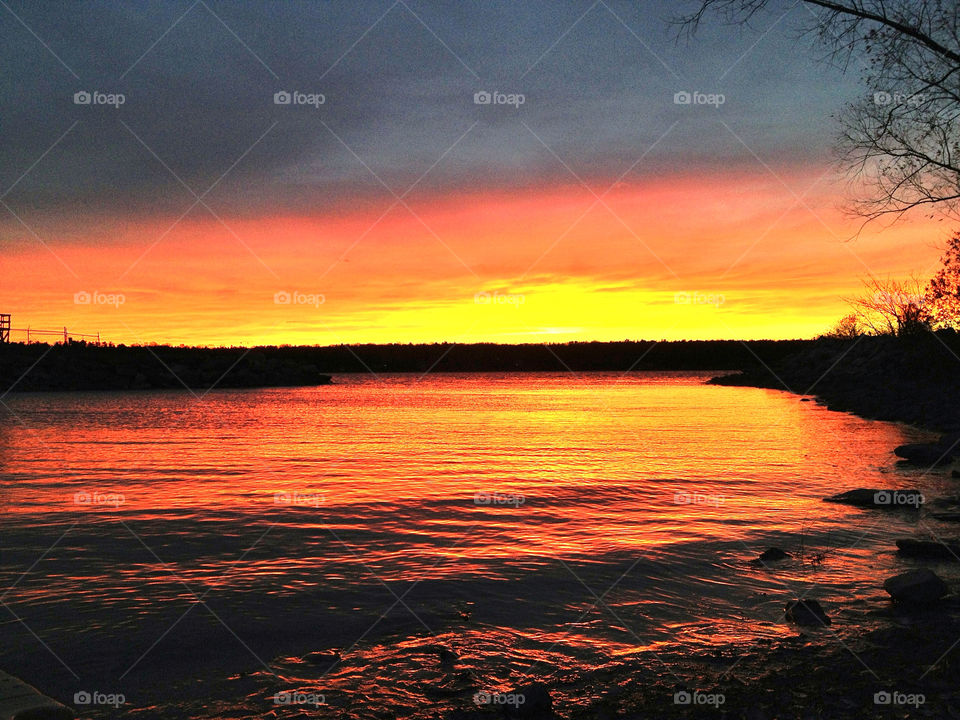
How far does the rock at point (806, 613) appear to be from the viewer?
758 centimetres

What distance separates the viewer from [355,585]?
9.26 meters

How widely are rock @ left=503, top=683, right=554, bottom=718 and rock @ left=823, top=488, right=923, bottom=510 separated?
37.1 ft

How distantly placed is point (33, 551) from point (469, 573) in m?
6.88

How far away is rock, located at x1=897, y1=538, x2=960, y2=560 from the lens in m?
10.1

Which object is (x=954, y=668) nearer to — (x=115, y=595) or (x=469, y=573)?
(x=469, y=573)

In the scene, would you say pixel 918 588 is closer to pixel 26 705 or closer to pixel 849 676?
pixel 849 676

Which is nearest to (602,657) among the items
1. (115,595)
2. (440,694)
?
(440,694)

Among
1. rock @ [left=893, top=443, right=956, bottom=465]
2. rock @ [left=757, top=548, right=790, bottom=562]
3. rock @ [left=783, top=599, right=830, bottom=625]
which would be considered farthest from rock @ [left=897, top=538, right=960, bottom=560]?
rock @ [left=893, top=443, right=956, bottom=465]

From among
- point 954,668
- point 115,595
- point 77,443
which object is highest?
point 77,443

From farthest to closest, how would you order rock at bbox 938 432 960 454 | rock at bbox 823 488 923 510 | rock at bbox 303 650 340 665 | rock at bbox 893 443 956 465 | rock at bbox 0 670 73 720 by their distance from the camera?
rock at bbox 938 432 960 454 → rock at bbox 893 443 956 465 → rock at bbox 823 488 923 510 → rock at bbox 303 650 340 665 → rock at bbox 0 670 73 720

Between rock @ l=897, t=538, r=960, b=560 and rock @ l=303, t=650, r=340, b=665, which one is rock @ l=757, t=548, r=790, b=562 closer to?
rock @ l=897, t=538, r=960, b=560

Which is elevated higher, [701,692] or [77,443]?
[77,443]

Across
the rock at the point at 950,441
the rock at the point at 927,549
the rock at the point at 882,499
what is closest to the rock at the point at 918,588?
the rock at the point at 927,549

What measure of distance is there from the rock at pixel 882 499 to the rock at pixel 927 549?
375cm
